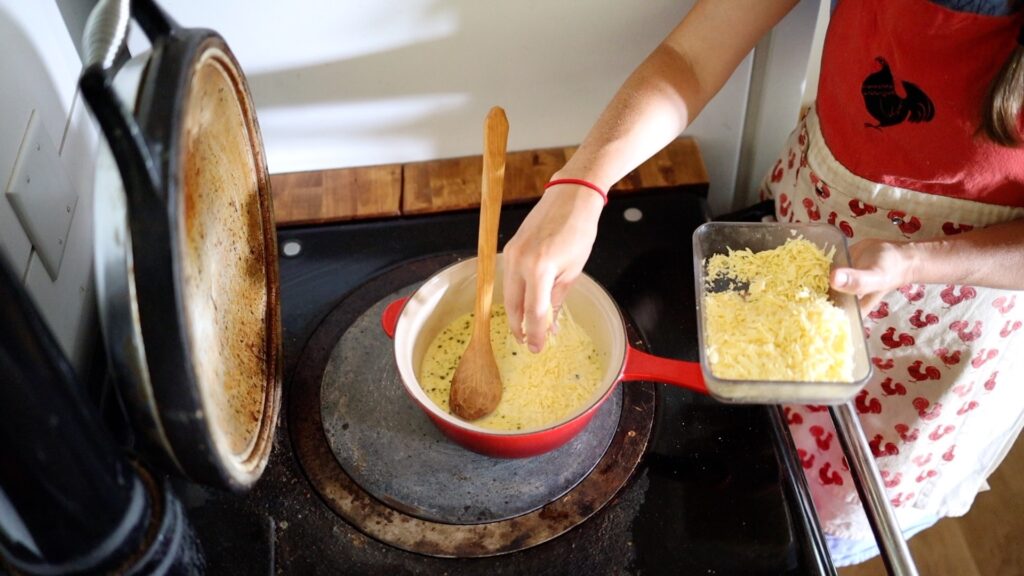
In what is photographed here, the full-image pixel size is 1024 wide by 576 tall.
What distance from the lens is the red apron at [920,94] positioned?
0.68 metres

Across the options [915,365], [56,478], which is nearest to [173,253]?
[56,478]

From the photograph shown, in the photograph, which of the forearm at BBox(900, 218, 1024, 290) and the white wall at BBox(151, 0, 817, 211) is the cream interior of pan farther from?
the forearm at BBox(900, 218, 1024, 290)

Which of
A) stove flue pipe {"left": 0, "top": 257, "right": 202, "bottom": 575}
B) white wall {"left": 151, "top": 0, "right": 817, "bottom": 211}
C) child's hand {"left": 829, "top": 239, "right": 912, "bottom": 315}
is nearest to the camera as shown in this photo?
stove flue pipe {"left": 0, "top": 257, "right": 202, "bottom": 575}

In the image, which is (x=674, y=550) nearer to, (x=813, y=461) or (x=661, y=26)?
(x=813, y=461)

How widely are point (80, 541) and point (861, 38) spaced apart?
2.50 ft

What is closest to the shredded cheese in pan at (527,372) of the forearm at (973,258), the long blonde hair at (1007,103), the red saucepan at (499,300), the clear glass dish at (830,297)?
the red saucepan at (499,300)

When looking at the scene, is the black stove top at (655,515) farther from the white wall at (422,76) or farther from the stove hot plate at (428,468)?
the white wall at (422,76)

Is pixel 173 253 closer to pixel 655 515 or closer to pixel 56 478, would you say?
pixel 56 478

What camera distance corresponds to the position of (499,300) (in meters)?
0.87

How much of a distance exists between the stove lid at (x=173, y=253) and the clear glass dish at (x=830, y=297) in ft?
1.20

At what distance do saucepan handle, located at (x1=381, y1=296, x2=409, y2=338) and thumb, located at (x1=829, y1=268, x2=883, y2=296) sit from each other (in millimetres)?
398

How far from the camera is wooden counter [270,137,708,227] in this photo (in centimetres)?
100

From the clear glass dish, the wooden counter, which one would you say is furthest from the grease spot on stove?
Answer: the clear glass dish

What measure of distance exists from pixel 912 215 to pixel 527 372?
411 mm
